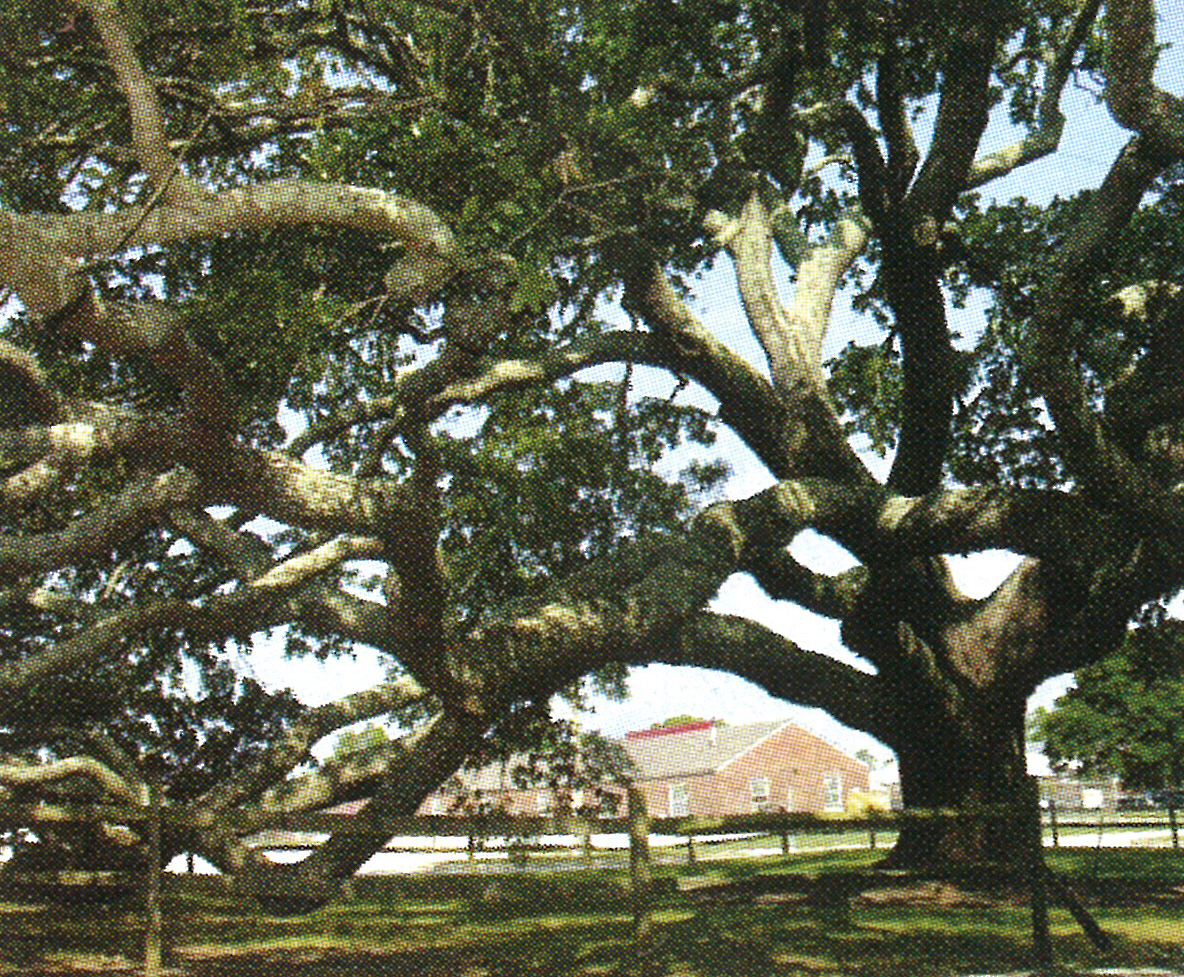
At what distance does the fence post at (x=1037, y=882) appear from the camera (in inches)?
380

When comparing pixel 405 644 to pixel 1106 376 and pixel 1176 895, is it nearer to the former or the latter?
pixel 1106 376

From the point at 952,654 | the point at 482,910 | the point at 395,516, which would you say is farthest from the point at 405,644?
the point at 952,654

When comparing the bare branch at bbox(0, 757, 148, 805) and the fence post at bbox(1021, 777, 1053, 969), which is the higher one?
the bare branch at bbox(0, 757, 148, 805)

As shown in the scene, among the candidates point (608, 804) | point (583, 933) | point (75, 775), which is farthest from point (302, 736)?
point (583, 933)

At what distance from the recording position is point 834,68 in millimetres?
15219

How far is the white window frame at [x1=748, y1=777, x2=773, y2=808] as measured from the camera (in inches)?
1666

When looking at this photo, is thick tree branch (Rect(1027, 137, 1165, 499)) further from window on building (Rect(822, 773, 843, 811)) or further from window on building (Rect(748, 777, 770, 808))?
window on building (Rect(822, 773, 843, 811))

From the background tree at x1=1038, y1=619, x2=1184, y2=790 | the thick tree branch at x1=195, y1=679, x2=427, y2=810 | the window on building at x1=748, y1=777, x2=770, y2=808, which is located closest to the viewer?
the thick tree branch at x1=195, y1=679, x2=427, y2=810

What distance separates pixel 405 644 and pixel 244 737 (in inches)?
286

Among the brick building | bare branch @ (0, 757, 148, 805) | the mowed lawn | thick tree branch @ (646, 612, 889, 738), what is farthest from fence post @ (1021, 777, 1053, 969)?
the brick building

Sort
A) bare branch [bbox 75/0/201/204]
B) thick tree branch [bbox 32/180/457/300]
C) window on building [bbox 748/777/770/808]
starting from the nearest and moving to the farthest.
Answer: thick tree branch [bbox 32/180/457/300], bare branch [bbox 75/0/201/204], window on building [bbox 748/777/770/808]

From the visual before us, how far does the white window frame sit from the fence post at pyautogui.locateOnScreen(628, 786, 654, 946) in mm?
34379

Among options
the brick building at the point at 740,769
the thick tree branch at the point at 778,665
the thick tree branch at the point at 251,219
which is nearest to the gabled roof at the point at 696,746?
the brick building at the point at 740,769

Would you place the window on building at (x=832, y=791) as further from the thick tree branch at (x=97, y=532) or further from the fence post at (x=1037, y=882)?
the thick tree branch at (x=97, y=532)
